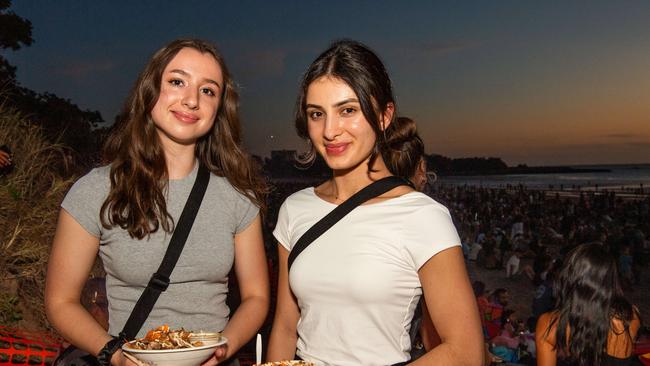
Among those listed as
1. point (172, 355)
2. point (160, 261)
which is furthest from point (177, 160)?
point (172, 355)

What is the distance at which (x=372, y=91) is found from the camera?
2328 mm

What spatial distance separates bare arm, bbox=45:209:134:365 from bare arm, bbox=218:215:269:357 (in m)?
0.60

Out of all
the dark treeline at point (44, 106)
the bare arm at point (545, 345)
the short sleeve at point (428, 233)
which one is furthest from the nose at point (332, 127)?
the dark treeline at point (44, 106)

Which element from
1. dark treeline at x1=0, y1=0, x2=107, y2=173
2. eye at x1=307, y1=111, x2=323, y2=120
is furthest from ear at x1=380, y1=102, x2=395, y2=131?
dark treeline at x1=0, y1=0, x2=107, y2=173

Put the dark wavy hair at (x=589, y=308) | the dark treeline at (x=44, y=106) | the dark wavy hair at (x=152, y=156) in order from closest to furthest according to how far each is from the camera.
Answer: the dark wavy hair at (x=152, y=156) → the dark wavy hair at (x=589, y=308) → the dark treeline at (x=44, y=106)

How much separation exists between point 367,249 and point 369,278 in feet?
0.34

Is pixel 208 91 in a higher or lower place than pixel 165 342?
higher

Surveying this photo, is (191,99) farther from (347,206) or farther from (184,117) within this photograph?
(347,206)

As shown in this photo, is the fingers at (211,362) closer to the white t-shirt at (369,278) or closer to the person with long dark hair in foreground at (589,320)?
the white t-shirt at (369,278)

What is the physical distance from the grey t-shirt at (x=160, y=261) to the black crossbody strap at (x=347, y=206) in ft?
1.43

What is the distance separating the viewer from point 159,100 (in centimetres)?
264

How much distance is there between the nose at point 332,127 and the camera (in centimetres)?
232

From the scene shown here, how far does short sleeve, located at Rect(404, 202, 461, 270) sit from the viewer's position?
6.93ft

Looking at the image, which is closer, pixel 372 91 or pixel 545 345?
pixel 372 91
